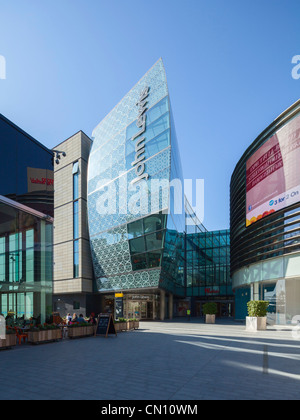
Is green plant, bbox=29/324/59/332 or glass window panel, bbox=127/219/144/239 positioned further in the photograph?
glass window panel, bbox=127/219/144/239

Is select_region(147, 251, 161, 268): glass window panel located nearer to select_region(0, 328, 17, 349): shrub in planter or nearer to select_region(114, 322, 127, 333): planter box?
select_region(114, 322, 127, 333): planter box

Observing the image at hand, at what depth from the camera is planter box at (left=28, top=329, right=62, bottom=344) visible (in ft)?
55.7

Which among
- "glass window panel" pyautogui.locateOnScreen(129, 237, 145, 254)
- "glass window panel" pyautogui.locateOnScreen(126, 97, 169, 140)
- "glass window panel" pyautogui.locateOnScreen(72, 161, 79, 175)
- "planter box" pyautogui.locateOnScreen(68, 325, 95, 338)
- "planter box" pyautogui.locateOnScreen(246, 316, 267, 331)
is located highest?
"glass window panel" pyautogui.locateOnScreen(126, 97, 169, 140)

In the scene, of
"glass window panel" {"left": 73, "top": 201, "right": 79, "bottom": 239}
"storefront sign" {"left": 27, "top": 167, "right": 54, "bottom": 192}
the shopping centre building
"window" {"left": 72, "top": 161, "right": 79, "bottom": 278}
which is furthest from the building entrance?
"storefront sign" {"left": 27, "top": 167, "right": 54, "bottom": 192}

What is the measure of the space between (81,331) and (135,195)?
76.9 ft

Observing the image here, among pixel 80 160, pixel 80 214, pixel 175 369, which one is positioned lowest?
pixel 175 369

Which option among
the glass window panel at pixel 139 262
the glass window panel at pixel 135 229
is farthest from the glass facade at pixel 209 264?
the glass window panel at pixel 135 229

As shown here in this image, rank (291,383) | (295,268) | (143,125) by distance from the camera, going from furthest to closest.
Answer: (143,125) < (295,268) < (291,383)

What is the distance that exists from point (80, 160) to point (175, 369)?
43.0 m

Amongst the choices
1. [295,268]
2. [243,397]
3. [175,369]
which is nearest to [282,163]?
[295,268]

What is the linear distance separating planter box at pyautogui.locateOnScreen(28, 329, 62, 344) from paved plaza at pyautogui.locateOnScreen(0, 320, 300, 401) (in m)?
1.61

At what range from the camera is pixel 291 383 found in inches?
344

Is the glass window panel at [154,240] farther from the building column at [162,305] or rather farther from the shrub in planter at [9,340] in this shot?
the shrub in planter at [9,340]

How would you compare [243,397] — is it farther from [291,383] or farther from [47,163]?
[47,163]
